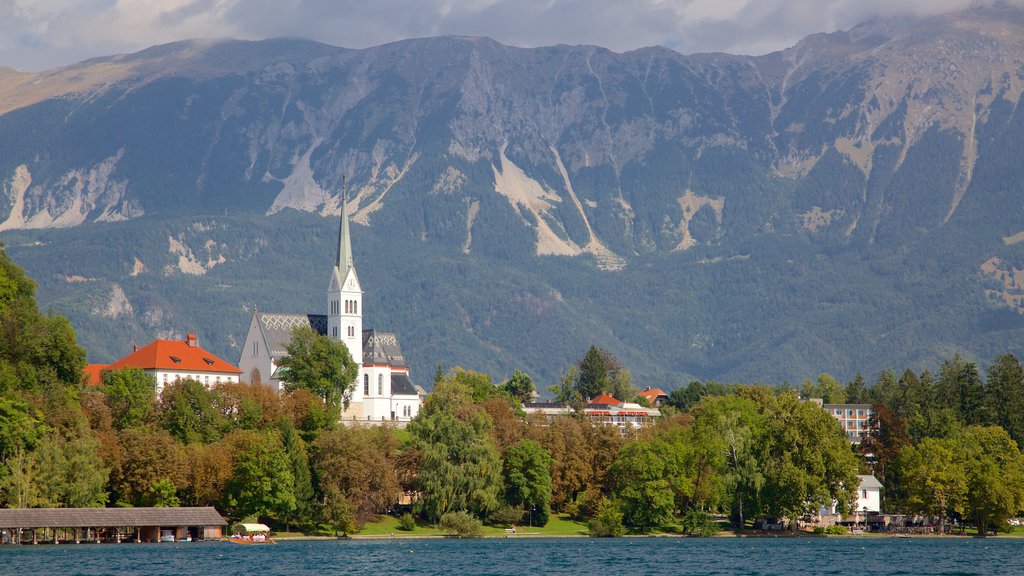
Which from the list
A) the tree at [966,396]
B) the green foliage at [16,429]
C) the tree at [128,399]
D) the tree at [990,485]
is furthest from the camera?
the tree at [966,396]

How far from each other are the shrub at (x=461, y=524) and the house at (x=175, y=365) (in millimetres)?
54660

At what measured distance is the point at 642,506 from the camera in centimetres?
14075

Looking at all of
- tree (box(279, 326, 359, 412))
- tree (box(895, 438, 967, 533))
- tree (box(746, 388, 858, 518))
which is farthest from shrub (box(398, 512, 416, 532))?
tree (box(895, 438, 967, 533))

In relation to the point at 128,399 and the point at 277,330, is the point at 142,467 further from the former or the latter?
the point at 277,330

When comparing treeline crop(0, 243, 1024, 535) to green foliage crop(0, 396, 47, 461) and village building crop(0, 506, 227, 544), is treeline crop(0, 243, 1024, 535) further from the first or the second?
village building crop(0, 506, 227, 544)

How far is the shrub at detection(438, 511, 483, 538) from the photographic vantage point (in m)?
136

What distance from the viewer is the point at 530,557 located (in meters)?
113

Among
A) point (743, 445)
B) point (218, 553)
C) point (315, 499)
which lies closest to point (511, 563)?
point (218, 553)

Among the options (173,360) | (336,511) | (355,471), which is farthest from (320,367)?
(336,511)

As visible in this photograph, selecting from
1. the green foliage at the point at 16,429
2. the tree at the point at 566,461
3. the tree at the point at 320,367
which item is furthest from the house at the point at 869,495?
the green foliage at the point at 16,429

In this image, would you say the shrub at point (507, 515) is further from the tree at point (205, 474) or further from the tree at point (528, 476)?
the tree at point (205, 474)

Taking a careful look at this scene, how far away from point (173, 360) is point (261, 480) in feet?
207

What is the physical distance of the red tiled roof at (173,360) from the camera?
18388 centimetres

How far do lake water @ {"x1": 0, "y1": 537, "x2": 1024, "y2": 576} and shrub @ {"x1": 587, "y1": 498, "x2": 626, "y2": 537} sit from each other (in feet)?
11.6
